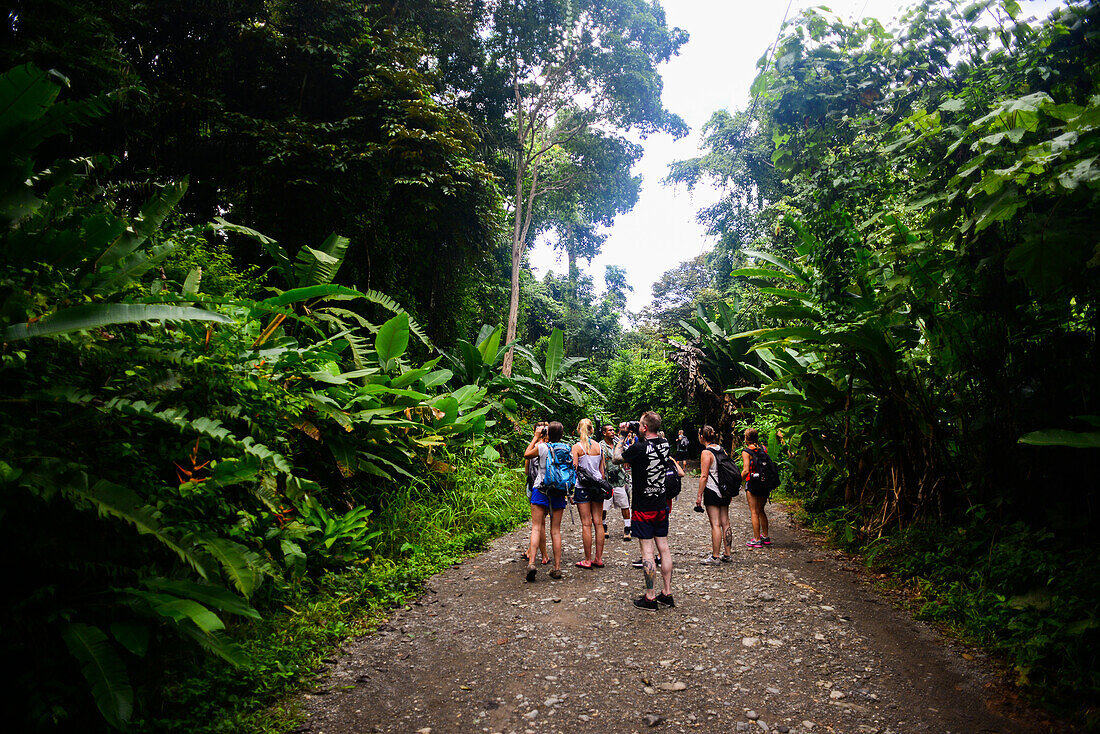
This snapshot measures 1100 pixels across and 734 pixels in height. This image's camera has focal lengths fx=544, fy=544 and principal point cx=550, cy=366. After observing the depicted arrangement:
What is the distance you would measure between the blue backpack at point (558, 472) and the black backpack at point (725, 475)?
66.7 inches

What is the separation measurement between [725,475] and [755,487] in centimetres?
65

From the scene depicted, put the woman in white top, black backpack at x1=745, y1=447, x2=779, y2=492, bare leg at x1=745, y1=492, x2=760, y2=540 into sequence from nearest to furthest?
the woman in white top
black backpack at x1=745, y1=447, x2=779, y2=492
bare leg at x1=745, y1=492, x2=760, y2=540

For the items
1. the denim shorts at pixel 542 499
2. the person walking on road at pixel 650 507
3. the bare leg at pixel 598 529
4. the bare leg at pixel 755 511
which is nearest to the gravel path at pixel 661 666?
the person walking on road at pixel 650 507

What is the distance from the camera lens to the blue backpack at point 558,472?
5.68 meters

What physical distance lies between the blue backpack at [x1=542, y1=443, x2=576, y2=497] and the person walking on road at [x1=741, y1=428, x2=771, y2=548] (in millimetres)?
2235

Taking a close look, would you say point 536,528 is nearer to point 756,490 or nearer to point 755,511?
point 756,490

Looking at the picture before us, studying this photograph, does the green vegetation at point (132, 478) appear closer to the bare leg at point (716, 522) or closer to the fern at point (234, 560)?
the fern at point (234, 560)

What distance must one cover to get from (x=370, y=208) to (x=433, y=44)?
4.91 m

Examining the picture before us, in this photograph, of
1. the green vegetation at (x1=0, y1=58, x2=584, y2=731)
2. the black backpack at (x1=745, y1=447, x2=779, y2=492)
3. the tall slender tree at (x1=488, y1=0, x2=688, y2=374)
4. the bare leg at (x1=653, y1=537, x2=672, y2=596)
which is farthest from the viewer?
the tall slender tree at (x1=488, y1=0, x2=688, y2=374)

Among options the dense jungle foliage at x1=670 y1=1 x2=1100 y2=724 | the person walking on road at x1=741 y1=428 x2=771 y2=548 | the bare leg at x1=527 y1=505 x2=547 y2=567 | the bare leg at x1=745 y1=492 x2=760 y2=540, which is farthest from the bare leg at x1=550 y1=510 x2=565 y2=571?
the dense jungle foliage at x1=670 y1=1 x2=1100 y2=724

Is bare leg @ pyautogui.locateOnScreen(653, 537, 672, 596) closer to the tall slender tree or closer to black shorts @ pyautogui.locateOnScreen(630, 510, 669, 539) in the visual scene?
black shorts @ pyautogui.locateOnScreen(630, 510, 669, 539)

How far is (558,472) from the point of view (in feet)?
18.7

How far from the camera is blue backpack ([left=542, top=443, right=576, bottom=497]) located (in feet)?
18.6

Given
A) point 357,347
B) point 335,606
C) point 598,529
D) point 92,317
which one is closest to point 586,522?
point 598,529
